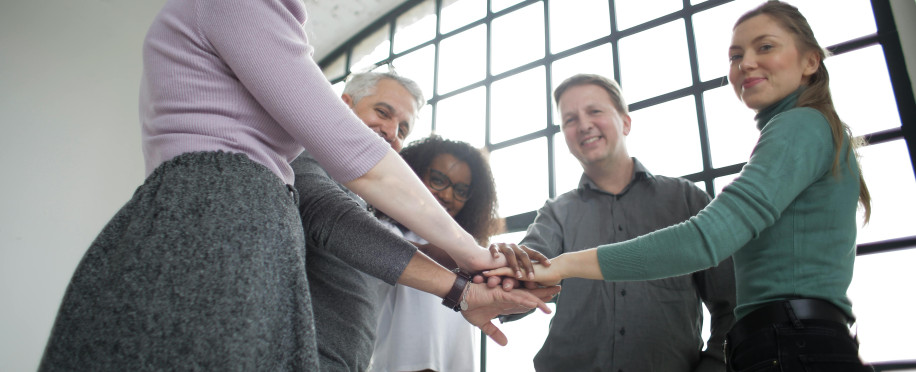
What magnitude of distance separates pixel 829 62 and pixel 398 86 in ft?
5.12

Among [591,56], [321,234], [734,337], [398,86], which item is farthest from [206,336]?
[591,56]

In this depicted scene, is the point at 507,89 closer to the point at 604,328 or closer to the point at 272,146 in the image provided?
the point at 604,328

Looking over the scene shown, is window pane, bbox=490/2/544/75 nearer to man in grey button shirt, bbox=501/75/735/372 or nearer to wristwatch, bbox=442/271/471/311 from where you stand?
man in grey button shirt, bbox=501/75/735/372

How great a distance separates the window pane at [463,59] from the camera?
3.22m

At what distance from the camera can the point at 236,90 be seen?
0.84 meters

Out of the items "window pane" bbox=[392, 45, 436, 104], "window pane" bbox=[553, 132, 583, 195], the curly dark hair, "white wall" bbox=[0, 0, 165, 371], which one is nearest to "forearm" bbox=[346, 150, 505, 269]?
the curly dark hair

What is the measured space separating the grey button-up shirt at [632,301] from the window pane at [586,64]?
94 cm

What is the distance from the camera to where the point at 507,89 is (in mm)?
3021

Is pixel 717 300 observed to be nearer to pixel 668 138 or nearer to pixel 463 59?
pixel 668 138

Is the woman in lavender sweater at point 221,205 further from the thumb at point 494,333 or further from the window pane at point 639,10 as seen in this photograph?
the window pane at point 639,10

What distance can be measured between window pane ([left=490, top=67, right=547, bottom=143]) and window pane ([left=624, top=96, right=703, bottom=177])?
1.51 ft

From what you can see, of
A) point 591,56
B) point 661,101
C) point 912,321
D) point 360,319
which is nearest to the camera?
point 360,319

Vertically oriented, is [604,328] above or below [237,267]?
below

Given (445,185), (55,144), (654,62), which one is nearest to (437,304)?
(445,185)
